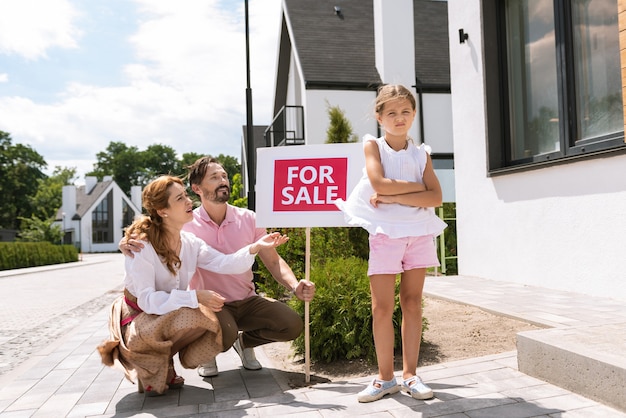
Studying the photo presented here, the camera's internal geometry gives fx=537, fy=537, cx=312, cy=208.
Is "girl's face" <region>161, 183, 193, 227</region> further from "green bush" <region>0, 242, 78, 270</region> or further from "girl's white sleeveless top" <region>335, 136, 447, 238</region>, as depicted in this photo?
"green bush" <region>0, 242, 78, 270</region>

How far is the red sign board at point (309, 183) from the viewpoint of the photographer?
12.8ft

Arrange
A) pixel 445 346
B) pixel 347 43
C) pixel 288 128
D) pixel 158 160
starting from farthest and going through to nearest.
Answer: pixel 158 160
pixel 288 128
pixel 347 43
pixel 445 346

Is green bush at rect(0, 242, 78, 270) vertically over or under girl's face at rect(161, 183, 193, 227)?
under

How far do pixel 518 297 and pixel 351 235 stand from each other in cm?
302

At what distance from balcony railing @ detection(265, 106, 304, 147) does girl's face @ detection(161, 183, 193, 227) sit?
1515 cm

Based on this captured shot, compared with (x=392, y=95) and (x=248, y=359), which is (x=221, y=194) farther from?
(x=392, y=95)

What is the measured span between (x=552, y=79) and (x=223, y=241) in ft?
18.2

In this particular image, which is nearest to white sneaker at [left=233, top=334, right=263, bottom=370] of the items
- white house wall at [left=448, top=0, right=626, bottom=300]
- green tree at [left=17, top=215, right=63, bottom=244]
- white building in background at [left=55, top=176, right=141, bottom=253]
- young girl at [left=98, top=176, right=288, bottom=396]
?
young girl at [left=98, top=176, right=288, bottom=396]

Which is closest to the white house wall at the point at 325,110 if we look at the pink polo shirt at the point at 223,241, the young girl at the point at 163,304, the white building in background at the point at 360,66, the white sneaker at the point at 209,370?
the white building in background at the point at 360,66

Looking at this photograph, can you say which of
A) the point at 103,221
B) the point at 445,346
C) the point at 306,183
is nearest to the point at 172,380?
the point at 306,183

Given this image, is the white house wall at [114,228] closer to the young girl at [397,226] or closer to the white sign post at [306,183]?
the white sign post at [306,183]

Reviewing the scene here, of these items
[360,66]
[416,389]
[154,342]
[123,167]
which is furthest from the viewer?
[123,167]

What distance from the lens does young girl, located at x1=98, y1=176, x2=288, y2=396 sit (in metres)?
3.52

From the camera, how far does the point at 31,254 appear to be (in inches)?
1271
